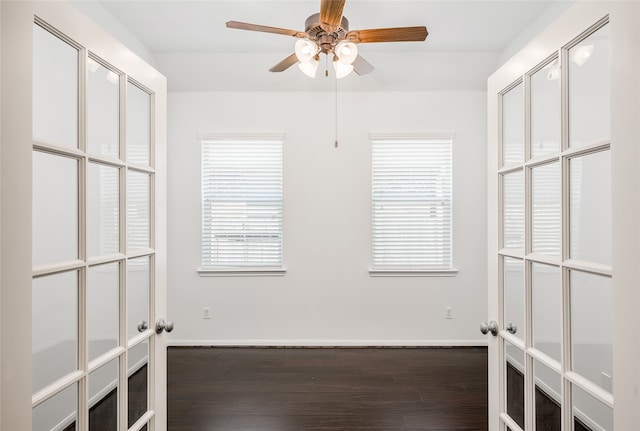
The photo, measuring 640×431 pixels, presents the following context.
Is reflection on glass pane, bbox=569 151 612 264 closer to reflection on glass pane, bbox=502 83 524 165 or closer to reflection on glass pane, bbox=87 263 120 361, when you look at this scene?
reflection on glass pane, bbox=502 83 524 165

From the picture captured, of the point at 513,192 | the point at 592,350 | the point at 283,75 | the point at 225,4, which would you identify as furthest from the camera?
the point at 283,75

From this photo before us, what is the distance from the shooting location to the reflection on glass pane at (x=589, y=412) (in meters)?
0.99

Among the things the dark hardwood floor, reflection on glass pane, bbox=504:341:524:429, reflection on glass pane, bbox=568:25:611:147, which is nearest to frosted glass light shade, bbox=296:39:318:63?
reflection on glass pane, bbox=568:25:611:147

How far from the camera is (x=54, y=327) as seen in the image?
1.06 m

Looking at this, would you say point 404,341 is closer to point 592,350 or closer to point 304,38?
point 592,350

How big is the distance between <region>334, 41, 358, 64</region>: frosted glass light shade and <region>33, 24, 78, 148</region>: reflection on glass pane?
4.79ft

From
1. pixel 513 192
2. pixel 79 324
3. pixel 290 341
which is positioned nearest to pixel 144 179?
pixel 79 324

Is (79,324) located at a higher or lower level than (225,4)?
lower

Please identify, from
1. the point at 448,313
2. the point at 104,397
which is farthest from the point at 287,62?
the point at 448,313

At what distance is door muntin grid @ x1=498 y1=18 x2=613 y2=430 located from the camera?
1014 millimetres

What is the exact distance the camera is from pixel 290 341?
371 cm

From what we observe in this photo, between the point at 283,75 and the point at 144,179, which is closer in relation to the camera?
the point at 144,179
